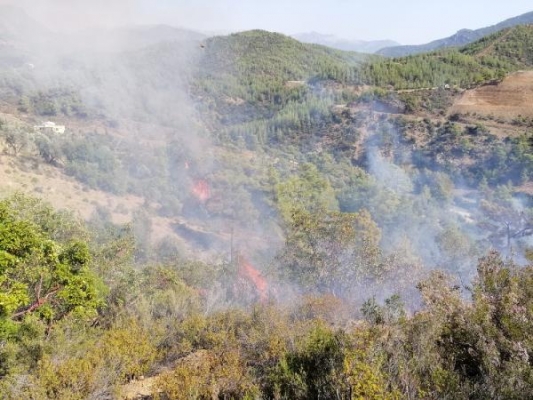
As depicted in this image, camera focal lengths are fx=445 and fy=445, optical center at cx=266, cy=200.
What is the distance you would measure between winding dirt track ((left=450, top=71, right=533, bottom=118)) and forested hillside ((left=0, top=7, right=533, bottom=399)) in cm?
27

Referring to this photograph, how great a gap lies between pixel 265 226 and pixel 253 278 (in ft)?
32.7

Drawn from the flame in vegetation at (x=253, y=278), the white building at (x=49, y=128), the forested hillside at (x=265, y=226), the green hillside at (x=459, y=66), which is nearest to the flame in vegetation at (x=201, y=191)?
the forested hillside at (x=265, y=226)

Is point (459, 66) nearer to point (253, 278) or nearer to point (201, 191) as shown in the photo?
point (201, 191)

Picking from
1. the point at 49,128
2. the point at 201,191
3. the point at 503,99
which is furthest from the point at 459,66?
the point at 49,128

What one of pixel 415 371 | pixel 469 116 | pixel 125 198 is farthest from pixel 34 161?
pixel 469 116

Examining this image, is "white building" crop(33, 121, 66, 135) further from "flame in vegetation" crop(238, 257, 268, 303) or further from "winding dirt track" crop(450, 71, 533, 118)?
"winding dirt track" crop(450, 71, 533, 118)

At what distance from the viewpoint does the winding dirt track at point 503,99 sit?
54562mm

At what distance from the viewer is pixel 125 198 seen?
3969cm

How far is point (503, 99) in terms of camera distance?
56.5 m

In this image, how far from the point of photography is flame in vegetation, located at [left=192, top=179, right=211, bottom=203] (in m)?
40.7

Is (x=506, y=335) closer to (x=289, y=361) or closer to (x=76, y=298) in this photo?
(x=289, y=361)

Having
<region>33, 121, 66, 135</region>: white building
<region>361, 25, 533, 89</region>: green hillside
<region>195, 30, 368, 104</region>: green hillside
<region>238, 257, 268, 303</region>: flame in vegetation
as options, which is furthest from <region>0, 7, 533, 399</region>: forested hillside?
<region>33, 121, 66, 135</region>: white building

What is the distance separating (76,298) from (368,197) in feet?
88.7

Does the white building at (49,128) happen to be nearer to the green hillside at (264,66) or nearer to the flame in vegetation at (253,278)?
the flame in vegetation at (253,278)
